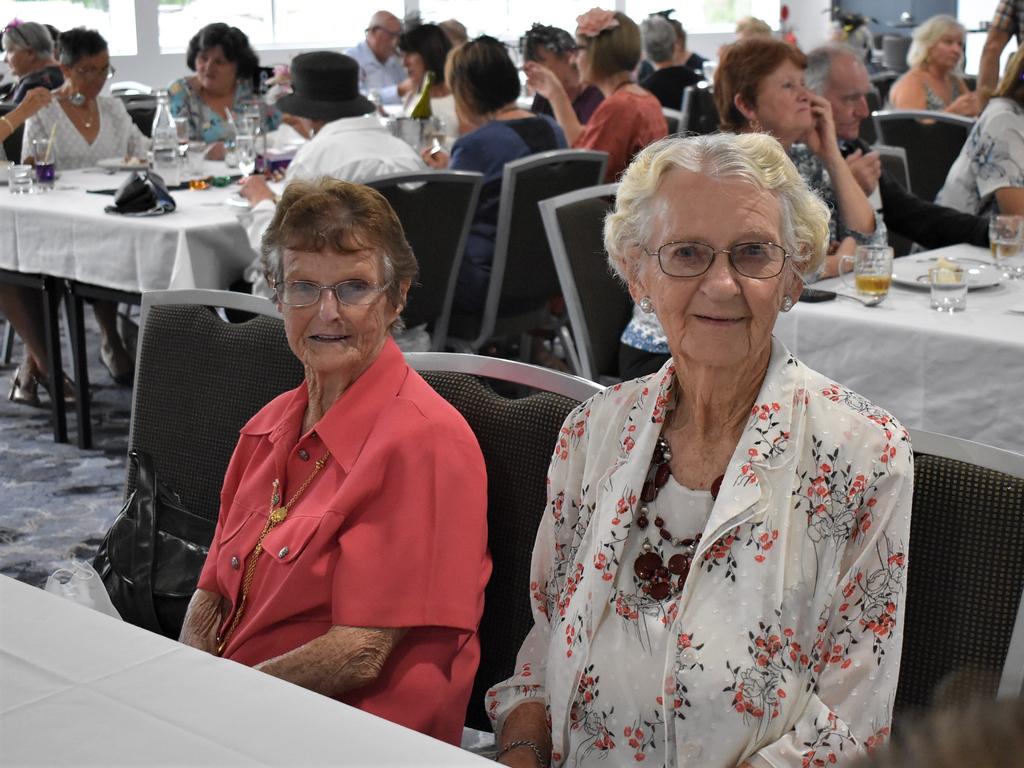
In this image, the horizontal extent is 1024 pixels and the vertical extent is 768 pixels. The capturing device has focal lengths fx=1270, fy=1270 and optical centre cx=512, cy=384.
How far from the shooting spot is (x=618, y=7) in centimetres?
1547

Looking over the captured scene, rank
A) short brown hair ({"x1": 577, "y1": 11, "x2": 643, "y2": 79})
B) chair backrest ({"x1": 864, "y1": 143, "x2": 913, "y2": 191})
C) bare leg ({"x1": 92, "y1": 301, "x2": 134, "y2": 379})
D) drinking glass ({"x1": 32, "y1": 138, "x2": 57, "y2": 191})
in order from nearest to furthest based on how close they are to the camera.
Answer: chair backrest ({"x1": 864, "y1": 143, "x2": 913, "y2": 191}) → drinking glass ({"x1": 32, "y1": 138, "x2": 57, "y2": 191}) → bare leg ({"x1": 92, "y1": 301, "x2": 134, "y2": 379}) → short brown hair ({"x1": 577, "y1": 11, "x2": 643, "y2": 79})

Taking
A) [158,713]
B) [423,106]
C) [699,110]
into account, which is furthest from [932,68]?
[158,713]

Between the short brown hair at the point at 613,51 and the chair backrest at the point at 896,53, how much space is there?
23.4 feet

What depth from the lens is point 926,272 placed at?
3004mm

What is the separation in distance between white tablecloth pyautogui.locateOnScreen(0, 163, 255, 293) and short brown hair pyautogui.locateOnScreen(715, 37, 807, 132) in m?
1.52

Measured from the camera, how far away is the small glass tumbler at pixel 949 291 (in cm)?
268

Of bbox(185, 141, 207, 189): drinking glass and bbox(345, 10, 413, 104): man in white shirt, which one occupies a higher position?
bbox(345, 10, 413, 104): man in white shirt

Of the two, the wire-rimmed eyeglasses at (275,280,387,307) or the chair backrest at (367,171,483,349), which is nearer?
the wire-rimmed eyeglasses at (275,280,387,307)

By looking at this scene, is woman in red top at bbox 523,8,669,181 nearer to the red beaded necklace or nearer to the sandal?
the sandal

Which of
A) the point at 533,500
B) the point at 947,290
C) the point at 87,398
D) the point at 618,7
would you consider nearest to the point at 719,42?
the point at 618,7

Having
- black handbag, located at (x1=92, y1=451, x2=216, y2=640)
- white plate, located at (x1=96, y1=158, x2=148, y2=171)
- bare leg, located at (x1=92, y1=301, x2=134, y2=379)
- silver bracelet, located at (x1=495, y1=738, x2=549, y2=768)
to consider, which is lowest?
bare leg, located at (x1=92, y1=301, x2=134, y2=379)

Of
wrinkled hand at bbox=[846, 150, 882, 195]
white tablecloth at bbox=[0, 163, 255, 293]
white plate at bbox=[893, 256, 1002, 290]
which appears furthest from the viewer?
white tablecloth at bbox=[0, 163, 255, 293]

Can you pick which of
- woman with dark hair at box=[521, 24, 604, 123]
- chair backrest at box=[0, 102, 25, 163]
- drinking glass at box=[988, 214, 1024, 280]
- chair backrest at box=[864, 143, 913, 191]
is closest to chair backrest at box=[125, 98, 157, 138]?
chair backrest at box=[0, 102, 25, 163]

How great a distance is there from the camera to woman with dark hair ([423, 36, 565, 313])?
161 inches
